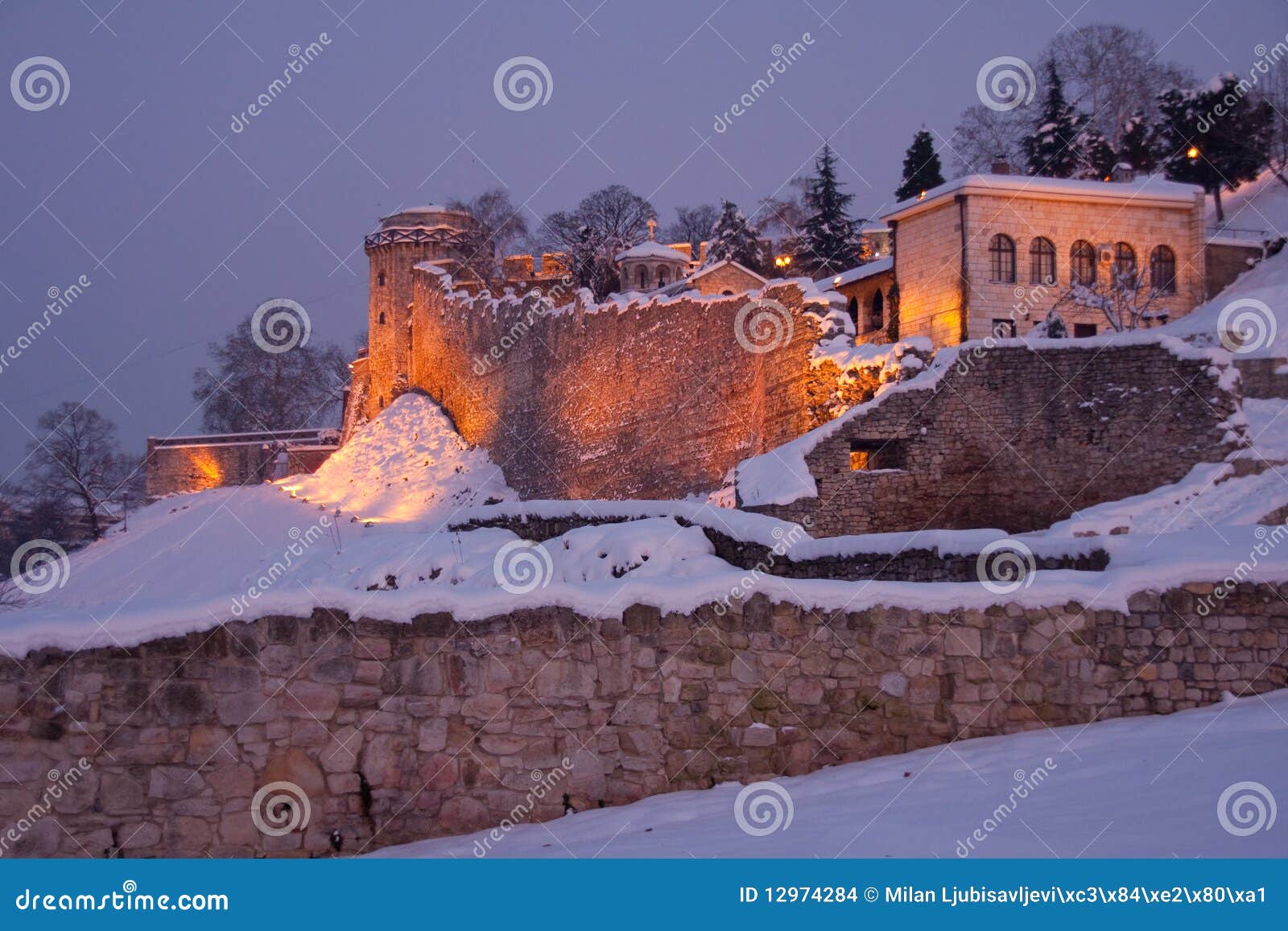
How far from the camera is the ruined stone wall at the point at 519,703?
679 centimetres

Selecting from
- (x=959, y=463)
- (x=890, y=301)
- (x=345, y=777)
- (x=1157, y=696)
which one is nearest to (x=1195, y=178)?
(x=890, y=301)

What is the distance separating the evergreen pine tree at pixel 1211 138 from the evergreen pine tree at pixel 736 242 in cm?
1593

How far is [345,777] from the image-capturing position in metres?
6.92

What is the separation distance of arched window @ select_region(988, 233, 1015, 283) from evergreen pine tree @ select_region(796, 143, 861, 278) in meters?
21.3

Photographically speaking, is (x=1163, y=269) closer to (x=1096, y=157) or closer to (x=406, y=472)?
(x=1096, y=157)

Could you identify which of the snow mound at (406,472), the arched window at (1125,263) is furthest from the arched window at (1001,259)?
the snow mound at (406,472)

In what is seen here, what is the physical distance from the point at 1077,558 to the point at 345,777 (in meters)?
5.71

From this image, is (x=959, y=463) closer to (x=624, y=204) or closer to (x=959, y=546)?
(x=959, y=546)

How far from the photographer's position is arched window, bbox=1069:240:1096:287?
30094 mm

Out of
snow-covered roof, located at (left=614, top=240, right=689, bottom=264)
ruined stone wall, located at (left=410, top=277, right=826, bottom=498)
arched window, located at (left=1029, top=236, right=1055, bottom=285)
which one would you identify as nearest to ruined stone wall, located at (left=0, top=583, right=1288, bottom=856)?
ruined stone wall, located at (left=410, top=277, right=826, bottom=498)

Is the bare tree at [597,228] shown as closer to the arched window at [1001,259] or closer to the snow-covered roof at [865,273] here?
the snow-covered roof at [865,273]

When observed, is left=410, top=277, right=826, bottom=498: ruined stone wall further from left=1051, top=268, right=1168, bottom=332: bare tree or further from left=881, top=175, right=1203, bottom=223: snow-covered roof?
left=1051, top=268, right=1168, bottom=332: bare tree

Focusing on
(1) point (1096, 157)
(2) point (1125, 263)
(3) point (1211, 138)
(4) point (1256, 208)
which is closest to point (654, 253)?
(1) point (1096, 157)

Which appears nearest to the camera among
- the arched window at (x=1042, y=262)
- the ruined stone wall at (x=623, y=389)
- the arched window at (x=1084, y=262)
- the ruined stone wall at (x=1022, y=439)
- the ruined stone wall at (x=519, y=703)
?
the ruined stone wall at (x=519, y=703)
